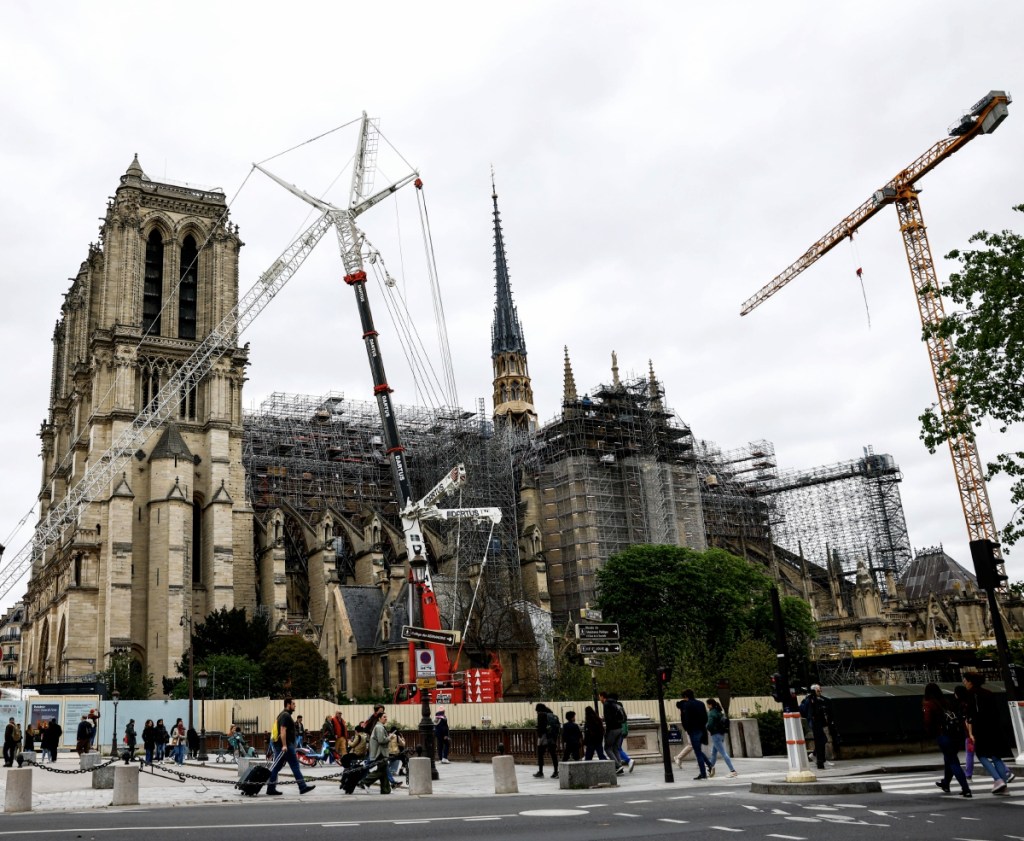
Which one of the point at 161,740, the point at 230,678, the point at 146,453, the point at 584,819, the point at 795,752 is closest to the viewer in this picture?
the point at 584,819

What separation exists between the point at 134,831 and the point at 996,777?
409 inches

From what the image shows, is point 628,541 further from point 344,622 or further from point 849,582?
point 849,582

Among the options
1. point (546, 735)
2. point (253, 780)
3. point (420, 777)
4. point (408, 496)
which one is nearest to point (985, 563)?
point (546, 735)

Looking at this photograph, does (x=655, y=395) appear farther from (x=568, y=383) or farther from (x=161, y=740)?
(x=161, y=740)

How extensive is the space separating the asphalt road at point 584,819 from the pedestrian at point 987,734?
1.00ft

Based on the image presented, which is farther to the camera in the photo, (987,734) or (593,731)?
(593,731)

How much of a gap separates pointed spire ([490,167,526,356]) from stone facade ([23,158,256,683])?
47821 millimetres

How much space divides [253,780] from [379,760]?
218 cm

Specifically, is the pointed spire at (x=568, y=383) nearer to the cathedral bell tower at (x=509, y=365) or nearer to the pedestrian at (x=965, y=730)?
the cathedral bell tower at (x=509, y=365)

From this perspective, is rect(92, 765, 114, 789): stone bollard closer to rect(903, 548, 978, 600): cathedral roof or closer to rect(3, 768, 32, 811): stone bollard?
rect(3, 768, 32, 811): stone bollard

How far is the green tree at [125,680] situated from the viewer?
160ft

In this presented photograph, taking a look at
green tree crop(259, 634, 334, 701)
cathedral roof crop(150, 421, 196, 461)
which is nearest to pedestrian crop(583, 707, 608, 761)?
green tree crop(259, 634, 334, 701)

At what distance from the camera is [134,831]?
10.9 m

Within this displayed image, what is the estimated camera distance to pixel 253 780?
17.0 m
